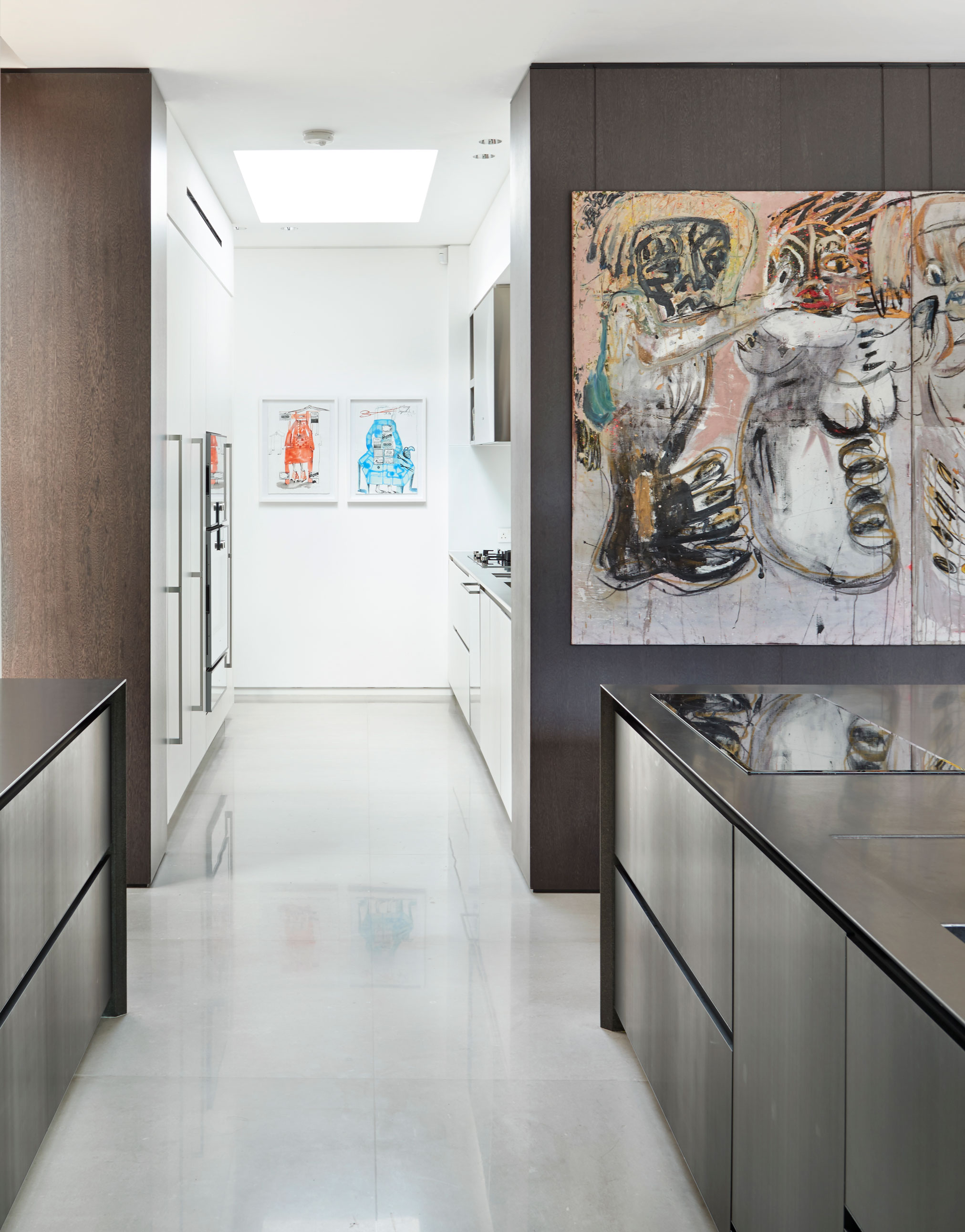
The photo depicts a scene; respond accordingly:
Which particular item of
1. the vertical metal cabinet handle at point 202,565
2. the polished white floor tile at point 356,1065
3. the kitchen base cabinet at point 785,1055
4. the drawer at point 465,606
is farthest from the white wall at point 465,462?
the kitchen base cabinet at point 785,1055

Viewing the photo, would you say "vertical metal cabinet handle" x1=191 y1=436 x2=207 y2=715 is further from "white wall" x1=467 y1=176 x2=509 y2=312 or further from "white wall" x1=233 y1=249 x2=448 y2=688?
"white wall" x1=233 y1=249 x2=448 y2=688

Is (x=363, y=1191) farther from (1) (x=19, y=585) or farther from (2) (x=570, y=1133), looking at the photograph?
(1) (x=19, y=585)

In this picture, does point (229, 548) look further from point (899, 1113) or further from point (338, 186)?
point (899, 1113)

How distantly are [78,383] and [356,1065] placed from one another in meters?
2.47

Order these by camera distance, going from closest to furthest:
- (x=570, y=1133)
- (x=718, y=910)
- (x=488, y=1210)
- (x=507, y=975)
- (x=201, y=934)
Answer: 1. (x=718, y=910)
2. (x=488, y=1210)
3. (x=570, y=1133)
4. (x=507, y=975)
5. (x=201, y=934)

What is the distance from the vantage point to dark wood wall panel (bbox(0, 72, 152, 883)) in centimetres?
384

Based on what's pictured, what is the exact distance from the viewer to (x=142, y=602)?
395cm

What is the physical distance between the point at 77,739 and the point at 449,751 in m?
3.66

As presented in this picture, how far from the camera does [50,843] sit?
226 cm

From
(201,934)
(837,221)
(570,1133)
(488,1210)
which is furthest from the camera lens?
(837,221)

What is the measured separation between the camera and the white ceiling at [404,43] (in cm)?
332

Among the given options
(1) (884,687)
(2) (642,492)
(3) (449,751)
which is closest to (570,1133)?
(1) (884,687)

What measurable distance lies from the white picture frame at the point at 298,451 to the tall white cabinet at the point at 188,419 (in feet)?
4.89

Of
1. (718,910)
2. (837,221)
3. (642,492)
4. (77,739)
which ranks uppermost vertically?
(837,221)
